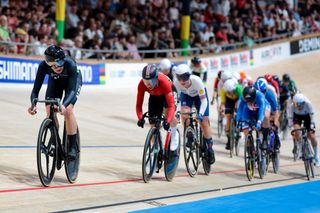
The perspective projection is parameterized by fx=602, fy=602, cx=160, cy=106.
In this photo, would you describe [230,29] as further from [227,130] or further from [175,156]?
[175,156]

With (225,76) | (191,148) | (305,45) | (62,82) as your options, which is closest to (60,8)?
(225,76)

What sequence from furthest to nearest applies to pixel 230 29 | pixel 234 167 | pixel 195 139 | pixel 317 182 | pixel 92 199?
pixel 230 29
pixel 234 167
pixel 317 182
pixel 195 139
pixel 92 199

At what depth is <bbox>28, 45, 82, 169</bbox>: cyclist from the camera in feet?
18.0

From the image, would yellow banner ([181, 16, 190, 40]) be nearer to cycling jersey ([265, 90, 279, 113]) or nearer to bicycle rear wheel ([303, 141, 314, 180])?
cycling jersey ([265, 90, 279, 113])

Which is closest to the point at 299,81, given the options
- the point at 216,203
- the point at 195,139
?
the point at 195,139

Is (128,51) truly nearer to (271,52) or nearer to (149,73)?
(271,52)

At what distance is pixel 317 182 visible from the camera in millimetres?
8094

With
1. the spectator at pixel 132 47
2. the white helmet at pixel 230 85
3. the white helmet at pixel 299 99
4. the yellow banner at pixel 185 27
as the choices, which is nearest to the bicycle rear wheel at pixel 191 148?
the white helmet at pixel 299 99

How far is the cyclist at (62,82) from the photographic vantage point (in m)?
5.48

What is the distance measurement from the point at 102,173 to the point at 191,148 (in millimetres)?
1179

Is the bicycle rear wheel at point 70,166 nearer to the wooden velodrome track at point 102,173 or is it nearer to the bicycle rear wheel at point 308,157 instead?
the wooden velodrome track at point 102,173

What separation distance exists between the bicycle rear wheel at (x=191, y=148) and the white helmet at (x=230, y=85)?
286 cm

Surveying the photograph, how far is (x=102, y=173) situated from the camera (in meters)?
6.84

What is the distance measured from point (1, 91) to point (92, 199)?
336 inches
